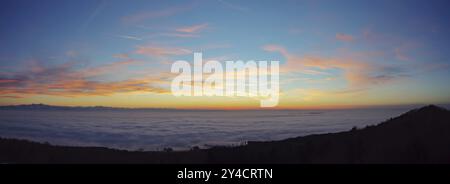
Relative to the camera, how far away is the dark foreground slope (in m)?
7.46

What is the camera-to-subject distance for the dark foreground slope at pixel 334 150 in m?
7.46

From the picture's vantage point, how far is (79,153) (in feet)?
34.8

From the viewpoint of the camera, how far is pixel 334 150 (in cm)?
837

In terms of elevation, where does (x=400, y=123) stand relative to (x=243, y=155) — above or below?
above
